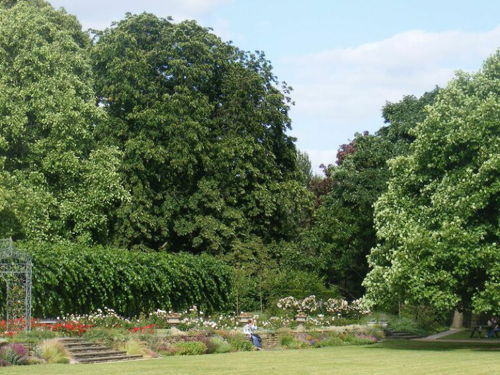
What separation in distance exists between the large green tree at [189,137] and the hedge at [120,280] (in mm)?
3860

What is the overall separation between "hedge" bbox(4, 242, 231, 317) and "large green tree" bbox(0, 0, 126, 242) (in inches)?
119

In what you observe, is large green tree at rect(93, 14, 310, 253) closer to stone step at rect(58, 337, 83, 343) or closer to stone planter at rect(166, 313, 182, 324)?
stone planter at rect(166, 313, 182, 324)

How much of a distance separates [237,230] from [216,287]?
5417mm

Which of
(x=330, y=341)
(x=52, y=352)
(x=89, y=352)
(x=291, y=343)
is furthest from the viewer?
(x=330, y=341)

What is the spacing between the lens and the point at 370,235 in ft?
159

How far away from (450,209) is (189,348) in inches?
385

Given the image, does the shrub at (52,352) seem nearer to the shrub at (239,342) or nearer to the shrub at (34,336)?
the shrub at (34,336)

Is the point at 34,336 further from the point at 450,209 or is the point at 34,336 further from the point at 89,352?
the point at 450,209

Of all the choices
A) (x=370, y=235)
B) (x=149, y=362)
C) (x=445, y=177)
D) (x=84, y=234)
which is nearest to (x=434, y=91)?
(x=370, y=235)

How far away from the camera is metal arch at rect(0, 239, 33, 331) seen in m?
28.8

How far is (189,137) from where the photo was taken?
148 feet

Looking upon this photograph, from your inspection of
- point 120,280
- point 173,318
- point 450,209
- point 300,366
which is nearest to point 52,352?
point 300,366

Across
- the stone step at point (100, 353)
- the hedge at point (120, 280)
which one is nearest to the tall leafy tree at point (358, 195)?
the hedge at point (120, 280)

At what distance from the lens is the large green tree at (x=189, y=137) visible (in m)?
45.3
